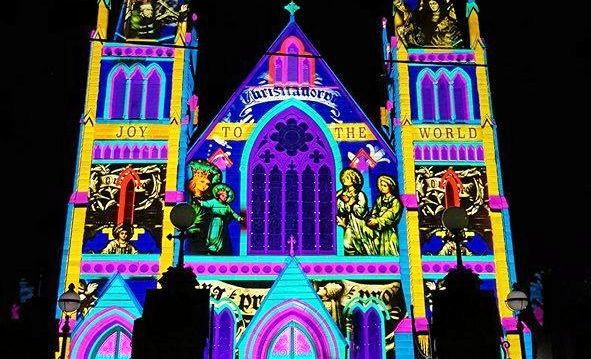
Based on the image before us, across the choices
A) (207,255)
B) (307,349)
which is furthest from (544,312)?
(207,255)

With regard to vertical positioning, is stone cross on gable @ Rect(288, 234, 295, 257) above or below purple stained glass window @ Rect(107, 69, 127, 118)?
below

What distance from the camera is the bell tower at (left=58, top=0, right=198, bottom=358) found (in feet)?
94.5

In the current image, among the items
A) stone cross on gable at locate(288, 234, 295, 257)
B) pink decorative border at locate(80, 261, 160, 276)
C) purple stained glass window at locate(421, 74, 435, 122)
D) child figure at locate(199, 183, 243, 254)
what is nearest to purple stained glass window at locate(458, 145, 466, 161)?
purple stained glass window at locate(421, 74, 435, 122)

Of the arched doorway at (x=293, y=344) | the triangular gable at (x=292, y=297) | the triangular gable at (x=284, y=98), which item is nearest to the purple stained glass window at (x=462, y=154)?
the triangular gable at (x=284, y=98)

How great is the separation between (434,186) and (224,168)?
24.7 feet

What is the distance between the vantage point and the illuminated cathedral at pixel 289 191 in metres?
28.7

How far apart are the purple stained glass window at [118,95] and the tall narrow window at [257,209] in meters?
5.48

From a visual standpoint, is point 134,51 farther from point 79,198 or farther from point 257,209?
point 257,209

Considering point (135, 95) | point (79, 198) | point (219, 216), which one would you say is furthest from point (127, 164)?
point (219, 216)

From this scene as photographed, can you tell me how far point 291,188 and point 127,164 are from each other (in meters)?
5.90

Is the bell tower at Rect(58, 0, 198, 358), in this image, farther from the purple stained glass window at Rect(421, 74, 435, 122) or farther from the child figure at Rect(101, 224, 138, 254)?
the purple stained glass window at Rect(421, 74, 435, 122)

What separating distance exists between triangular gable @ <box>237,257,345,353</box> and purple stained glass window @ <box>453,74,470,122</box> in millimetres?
8562

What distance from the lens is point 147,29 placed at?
110 ft

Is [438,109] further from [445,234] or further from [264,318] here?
[264,318]
